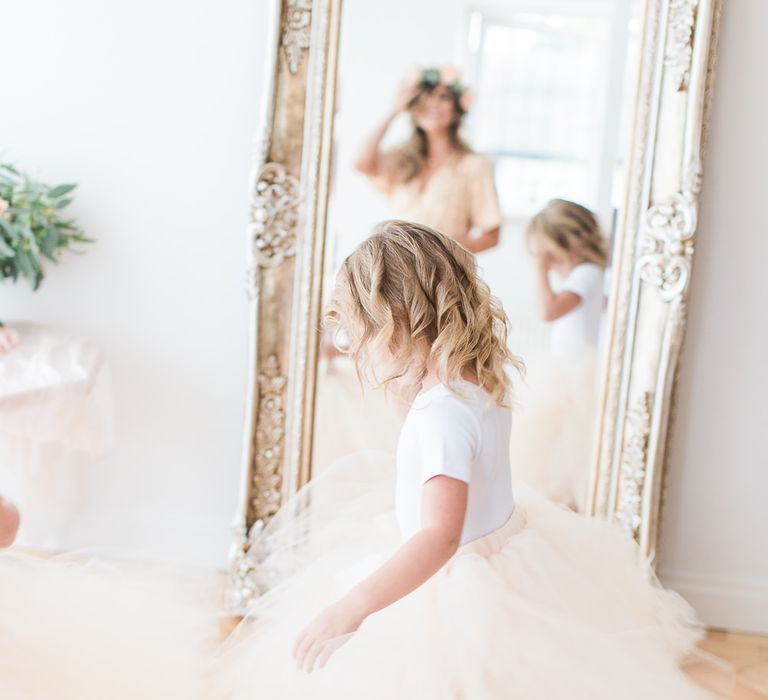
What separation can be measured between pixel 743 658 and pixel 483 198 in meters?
1.41

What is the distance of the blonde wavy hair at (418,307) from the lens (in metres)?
1.46

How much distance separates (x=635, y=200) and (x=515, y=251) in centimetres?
33

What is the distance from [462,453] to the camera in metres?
1.37

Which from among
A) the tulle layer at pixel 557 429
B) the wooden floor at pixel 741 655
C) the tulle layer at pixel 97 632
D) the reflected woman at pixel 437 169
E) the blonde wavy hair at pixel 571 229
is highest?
the reflected woman at pixel 437 169

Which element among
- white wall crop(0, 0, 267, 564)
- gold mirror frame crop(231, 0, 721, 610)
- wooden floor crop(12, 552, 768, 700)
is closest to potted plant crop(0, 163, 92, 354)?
white wall crop(0, 0, 267, 564)

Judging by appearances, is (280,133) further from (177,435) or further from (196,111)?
(177,435)

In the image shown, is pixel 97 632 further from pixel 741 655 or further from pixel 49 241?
pixel 741 655

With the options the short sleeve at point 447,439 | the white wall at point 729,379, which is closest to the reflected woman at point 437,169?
the white wall at point 729,379

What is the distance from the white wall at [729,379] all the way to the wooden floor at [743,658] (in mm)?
53

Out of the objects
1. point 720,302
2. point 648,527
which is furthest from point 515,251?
point 648,527

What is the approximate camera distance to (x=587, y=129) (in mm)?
2332

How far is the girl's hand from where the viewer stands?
49.3 inches

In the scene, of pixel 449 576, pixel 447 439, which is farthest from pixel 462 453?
pixel 449 576

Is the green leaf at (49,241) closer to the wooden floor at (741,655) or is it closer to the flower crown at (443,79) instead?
the wooden floor at (741,655)
